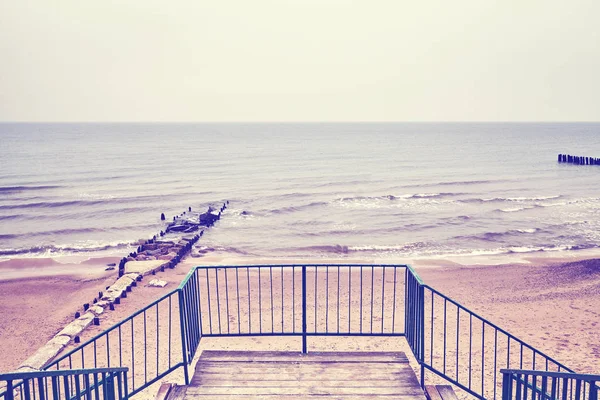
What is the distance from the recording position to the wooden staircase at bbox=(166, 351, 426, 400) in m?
7.15

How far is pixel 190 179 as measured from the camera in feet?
172

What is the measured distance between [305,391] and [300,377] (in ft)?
1.32

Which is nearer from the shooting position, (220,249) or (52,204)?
(220,249)

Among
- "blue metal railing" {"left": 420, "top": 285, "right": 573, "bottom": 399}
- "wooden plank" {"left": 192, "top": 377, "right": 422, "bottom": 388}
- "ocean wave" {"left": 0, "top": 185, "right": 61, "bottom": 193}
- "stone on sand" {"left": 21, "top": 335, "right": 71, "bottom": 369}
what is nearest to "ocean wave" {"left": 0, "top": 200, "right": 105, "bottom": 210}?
"ocean wave" {"left": 0, "top": 185, "right": 61, "bottom": 193}

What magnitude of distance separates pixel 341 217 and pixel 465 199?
1181 centimetres

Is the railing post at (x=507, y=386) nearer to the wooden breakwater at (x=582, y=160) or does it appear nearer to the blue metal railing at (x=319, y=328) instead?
the blue metal railing at (x=319, y=328)

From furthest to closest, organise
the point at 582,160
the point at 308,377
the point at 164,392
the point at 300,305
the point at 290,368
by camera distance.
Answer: the point at 582,160 → the point at 300,305 → the point at 290,368 → the point at 308,377 → the point at 164,392

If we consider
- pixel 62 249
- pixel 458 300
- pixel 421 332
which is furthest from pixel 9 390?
pixel 62 249

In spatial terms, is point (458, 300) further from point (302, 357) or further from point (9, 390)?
point (9, 390)

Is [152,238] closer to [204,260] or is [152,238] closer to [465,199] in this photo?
[204,260]

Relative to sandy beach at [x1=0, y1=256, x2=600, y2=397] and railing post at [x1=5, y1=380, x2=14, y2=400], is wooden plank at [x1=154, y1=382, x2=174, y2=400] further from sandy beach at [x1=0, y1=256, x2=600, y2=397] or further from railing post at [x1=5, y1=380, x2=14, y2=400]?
sandy beach at [x1=0, y1=256, x2=600, y2=397]

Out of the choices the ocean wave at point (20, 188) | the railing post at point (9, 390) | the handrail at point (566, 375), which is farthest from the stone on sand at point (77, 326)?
the ocean wave at point (20, 188)

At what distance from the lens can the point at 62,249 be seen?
26156mm

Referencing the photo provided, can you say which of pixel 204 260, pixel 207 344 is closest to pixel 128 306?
pixel 207 344
